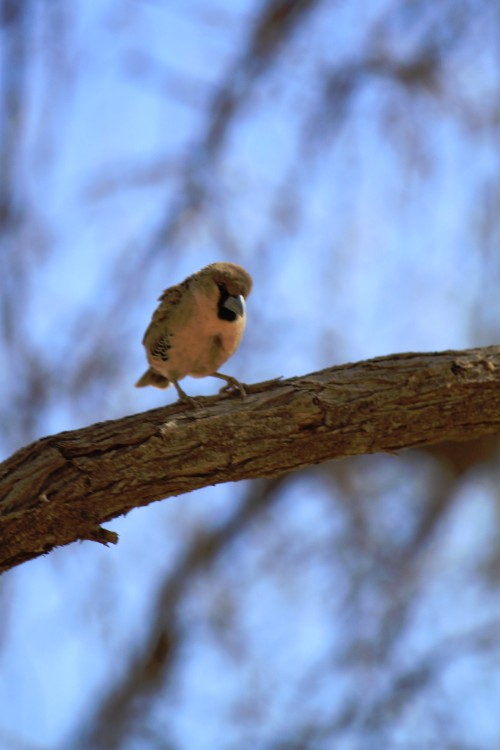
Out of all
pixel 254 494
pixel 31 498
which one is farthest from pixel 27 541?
pixel 254 494

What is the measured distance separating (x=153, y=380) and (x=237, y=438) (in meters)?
2.01

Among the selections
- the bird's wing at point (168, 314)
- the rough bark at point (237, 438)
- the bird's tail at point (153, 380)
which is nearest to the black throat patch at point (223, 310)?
the bird's wing at point (168, 314)

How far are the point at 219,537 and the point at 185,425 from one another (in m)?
5.68

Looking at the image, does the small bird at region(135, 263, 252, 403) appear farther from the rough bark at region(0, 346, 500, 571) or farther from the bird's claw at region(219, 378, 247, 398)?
the rough bark at region(0, 346, 500, 571)

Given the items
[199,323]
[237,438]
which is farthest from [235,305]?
[237,438]

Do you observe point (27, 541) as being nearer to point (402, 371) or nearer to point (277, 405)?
point (277, 405)

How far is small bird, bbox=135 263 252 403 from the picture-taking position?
5.23 metres

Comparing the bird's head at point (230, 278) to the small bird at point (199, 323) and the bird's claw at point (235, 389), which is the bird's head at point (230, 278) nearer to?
the small bird at point (199, 323)

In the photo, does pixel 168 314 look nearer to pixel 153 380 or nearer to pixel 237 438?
pixel 153 380

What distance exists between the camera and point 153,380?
5.94 meters

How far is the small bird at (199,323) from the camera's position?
206 inches

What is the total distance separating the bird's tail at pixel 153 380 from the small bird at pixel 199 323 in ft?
1.24

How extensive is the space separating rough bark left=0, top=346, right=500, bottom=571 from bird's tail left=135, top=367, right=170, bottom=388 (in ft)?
5.45

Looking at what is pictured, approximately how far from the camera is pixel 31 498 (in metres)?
3.78
